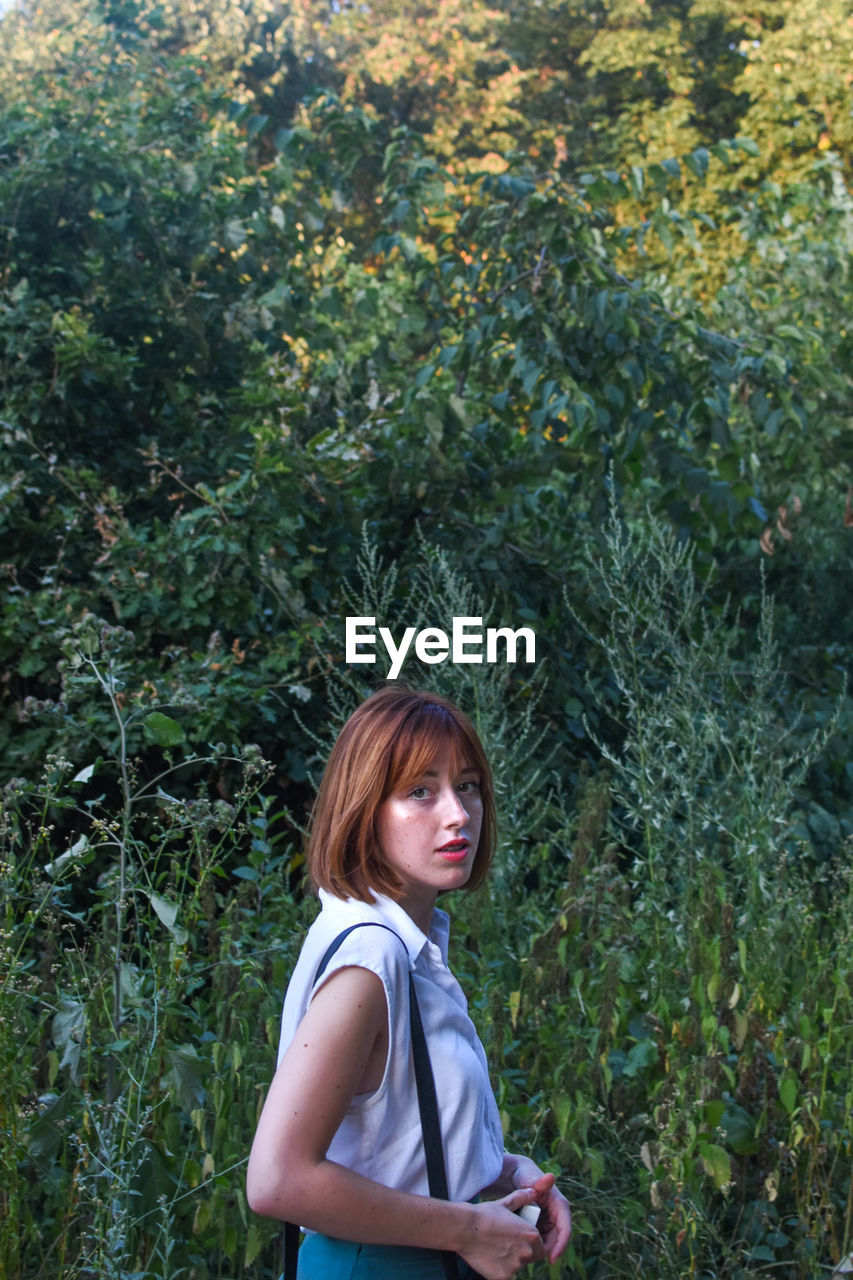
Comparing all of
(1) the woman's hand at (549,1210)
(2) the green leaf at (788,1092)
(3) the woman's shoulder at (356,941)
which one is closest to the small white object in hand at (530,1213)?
(1) the woman's hand at (549,1210)

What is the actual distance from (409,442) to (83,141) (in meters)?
1.84

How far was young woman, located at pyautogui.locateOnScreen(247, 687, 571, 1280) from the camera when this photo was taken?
3.61ft

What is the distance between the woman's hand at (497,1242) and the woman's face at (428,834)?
29 centimetres

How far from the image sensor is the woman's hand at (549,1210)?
1268mm

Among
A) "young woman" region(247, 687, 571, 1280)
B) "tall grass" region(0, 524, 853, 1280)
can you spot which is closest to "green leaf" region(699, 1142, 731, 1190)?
"tall grass" region(0, 524, 853, 1280)

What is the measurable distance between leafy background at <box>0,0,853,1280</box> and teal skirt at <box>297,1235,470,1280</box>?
621 millimetres

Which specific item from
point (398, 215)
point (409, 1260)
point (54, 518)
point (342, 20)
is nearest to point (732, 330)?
point (398, 215)

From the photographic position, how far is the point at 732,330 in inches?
297

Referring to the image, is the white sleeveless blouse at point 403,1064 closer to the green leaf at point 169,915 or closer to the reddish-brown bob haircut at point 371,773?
the reddish-brown bob haircut at point 371,773

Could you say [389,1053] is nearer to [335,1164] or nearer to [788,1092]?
[335,1164]

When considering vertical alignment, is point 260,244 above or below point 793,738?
above

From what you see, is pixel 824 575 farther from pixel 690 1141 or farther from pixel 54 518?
pixel 690 1141

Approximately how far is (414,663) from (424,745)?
2.70m

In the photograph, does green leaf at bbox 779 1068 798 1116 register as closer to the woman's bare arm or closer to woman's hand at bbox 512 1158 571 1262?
woman's hand at bbox 512 1158 571 1262
